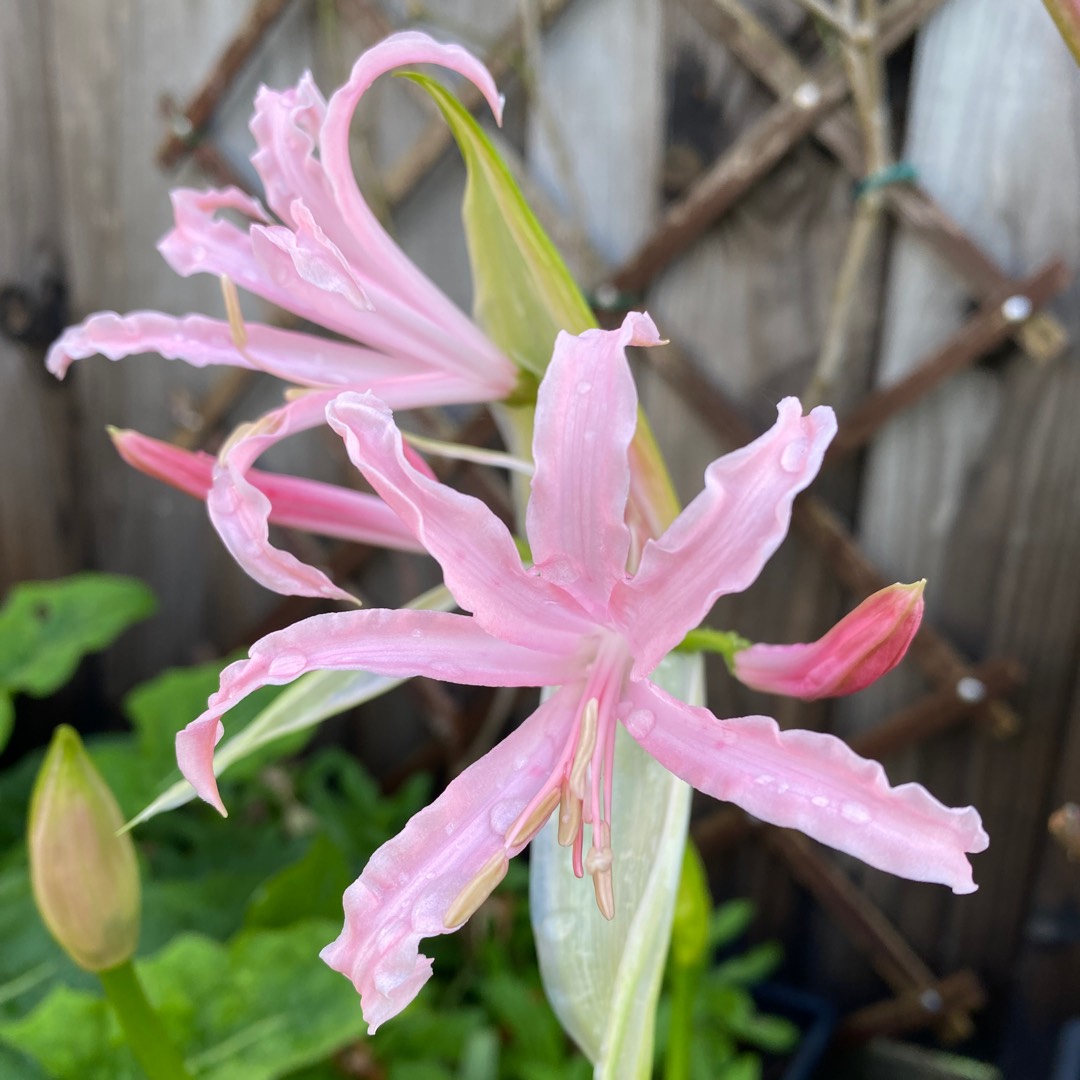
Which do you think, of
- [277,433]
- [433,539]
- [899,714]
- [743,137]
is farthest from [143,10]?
[899,714]

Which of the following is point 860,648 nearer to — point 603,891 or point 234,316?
point 603,891

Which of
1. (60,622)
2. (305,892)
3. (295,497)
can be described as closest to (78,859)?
(295,497)

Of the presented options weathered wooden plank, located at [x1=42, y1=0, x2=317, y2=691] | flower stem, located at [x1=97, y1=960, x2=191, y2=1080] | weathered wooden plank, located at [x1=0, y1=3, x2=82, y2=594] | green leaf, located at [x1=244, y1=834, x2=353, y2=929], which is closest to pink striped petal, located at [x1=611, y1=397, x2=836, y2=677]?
flower stem, located at [x1=97, y1=960, x2=191, y2=1080]

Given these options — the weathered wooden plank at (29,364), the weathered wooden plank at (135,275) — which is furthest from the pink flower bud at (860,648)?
the weathered wooden plank at (29,364)

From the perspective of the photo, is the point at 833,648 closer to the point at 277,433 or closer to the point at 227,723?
the point at 277,433

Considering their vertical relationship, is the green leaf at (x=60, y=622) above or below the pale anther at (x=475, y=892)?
below

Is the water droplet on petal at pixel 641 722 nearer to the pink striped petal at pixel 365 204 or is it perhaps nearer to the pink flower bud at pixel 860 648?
the pink flower bud at pixel 860 648
